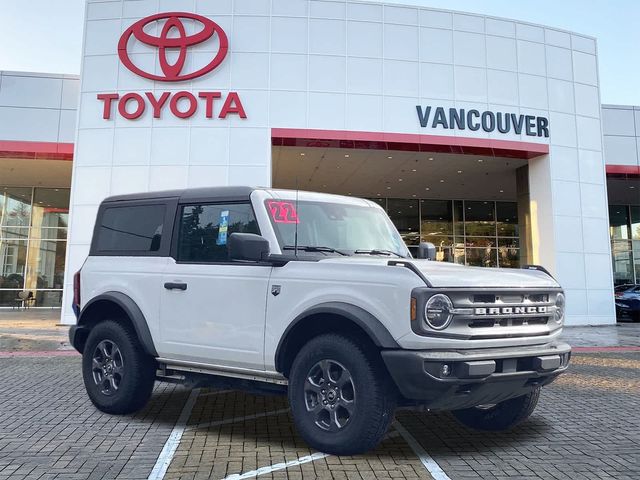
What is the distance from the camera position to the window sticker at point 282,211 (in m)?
4.61

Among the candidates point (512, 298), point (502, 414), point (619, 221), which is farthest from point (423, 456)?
point (619, 221)

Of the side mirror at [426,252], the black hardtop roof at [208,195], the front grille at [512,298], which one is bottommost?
the front grille at [512,298]

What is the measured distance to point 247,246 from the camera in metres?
4.04

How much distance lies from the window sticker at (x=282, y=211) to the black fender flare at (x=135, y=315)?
1.73m

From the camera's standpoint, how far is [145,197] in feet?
A: 18.1

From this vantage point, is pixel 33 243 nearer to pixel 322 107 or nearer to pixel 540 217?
pixel 322 107

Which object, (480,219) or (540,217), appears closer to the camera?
(540,217)

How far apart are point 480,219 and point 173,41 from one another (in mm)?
19360

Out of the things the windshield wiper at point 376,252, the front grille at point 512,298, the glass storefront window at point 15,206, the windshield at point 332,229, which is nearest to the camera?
the front grille at point 512,298

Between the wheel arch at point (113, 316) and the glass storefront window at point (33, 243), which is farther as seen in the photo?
the glass storefront window at point (33, 243)

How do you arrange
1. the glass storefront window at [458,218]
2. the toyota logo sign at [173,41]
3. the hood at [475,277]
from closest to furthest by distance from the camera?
the hood at [475,277] < the toyota logo sign at [173,41] < the glass storefront window at [458,218]

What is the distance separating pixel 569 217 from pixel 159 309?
16.4 metres

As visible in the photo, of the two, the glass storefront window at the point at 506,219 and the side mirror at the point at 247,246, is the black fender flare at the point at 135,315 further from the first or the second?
the glass storefront window at the point at 506,219

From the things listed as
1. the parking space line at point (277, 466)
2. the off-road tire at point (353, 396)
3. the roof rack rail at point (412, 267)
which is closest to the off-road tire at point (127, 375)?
the off-road tire at point (353, 396)
